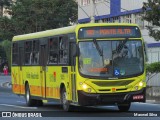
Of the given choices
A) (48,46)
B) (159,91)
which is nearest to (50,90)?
(48,46)

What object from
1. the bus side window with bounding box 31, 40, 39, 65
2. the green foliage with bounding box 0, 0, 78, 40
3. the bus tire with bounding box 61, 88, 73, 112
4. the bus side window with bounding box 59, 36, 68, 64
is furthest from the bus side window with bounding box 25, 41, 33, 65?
the green foliage with bounding box 0, 0, 78, 40

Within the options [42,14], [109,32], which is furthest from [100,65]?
[42,14]

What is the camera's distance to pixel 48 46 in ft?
78.9

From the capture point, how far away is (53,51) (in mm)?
23484

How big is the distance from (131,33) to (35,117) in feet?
15.6

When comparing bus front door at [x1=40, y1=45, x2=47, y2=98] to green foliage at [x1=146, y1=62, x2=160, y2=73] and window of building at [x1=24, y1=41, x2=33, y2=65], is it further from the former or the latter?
green foliage at [x1=146, y1=62, x2=160, y2=73]

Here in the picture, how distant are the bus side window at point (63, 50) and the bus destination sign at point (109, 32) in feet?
3.80

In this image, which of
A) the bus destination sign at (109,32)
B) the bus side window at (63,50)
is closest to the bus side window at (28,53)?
the bus side window at (63,50)

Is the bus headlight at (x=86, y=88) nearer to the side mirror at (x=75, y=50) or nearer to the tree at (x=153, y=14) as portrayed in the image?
the side mirror at (x=75, y=50)

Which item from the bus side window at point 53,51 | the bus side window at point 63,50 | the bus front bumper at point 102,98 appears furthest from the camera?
the bus side window at point 53,51

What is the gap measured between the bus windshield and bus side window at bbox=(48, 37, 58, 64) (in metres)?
2.37

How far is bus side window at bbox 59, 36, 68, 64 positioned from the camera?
2219 cm

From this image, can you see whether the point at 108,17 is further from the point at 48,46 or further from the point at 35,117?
the point at 35,117

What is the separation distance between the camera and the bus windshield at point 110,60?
68.5 feet
